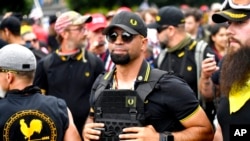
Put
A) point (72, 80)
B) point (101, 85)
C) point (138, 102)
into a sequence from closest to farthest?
point (138, 102)
point (101, 85)
point (72, 80)

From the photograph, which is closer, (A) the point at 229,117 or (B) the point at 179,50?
(A) the point at 229,117

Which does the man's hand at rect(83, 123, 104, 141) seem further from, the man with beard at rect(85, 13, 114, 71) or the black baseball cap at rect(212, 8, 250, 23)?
the man with beard at rect(85, 13, 114, 71)

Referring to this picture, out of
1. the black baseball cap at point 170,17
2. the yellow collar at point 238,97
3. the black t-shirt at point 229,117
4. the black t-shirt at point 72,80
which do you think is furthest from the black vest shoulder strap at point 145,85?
the black baseball cap at point 170,17

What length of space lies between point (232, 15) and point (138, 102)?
3.52 ft

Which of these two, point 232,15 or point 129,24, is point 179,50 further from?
point 232,15

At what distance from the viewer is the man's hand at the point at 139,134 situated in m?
4.97

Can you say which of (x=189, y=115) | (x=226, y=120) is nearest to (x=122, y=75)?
(x=189, y=115)

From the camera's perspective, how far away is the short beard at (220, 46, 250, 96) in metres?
4.41

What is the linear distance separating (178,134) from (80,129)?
3.25 meters

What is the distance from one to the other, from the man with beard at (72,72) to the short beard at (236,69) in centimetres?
378

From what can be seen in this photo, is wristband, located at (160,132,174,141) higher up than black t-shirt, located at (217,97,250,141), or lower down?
lower down

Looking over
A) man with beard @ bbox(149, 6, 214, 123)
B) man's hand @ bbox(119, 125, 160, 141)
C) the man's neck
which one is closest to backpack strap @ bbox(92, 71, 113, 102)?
the man's neck

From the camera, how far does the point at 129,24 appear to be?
5.37 m

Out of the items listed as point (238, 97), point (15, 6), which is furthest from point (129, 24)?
point (15, 6)
